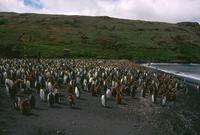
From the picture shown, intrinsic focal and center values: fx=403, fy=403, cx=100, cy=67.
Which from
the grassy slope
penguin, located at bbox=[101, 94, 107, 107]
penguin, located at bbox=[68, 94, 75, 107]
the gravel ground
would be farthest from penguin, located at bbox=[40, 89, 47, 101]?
the grassy slope

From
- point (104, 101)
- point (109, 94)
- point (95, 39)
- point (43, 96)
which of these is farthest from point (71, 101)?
point (95, 39)

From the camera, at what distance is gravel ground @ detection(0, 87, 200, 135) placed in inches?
776

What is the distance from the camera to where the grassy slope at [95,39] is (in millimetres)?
128625

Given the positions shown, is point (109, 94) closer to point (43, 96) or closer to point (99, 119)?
point (43, 96)

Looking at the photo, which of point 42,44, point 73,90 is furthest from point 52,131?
point 42,44

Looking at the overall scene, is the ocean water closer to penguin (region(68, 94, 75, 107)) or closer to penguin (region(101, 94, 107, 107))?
penguin (region(101, 94, 107, 107))

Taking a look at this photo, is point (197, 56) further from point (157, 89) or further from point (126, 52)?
point (157, 89)

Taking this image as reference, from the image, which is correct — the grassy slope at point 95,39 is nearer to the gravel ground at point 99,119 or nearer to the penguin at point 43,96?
the penguin at point 43,96

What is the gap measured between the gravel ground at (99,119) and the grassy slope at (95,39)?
7768 centimetres

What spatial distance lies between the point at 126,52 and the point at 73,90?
107638mm

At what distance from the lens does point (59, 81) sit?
36.4 m

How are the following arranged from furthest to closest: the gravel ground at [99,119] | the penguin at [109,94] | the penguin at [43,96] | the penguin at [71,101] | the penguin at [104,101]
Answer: the penguin at [109,94] < the penguin at [104,101] < the penguin at [43,96] < the penguin at [71,101] < the gravel ground at [99,119]

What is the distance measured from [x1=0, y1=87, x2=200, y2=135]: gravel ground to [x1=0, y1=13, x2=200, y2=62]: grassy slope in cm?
7768

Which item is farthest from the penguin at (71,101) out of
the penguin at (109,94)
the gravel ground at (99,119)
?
the penguin at (109,94)
